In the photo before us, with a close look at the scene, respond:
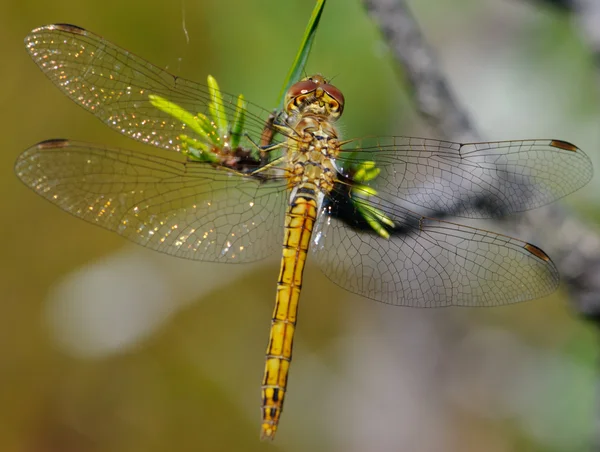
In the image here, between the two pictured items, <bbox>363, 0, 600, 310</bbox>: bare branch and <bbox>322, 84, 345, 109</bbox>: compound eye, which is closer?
<bbox>363, 0, 600, 310</bbox>: bare branch

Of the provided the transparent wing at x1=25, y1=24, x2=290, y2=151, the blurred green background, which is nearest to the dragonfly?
the transparent wing at x1=25, y1=24, x2=290, y2=151

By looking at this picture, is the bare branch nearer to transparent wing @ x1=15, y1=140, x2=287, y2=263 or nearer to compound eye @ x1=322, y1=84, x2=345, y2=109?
compound eye @ x1=322, y1=84, x2=345, y2=109

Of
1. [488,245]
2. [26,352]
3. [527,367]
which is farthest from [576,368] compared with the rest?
[26,352]

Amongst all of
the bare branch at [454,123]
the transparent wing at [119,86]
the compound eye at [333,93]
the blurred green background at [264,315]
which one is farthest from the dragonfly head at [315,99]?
the blurred green background at [264,315]

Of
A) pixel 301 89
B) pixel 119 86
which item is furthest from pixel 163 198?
pixel 301 89

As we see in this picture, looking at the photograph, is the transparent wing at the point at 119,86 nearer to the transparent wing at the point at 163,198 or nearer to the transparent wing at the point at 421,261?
the transparent wing at the point at 163,198
